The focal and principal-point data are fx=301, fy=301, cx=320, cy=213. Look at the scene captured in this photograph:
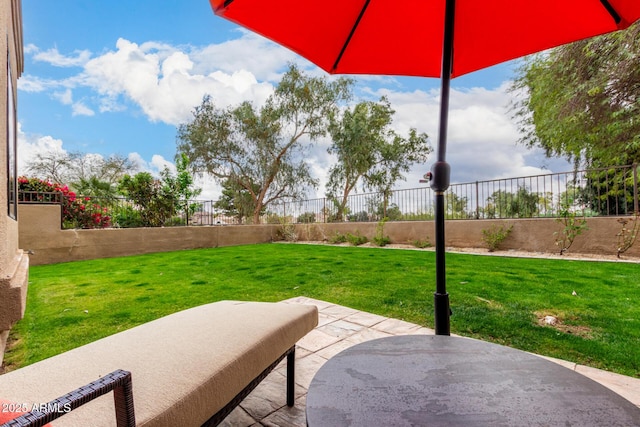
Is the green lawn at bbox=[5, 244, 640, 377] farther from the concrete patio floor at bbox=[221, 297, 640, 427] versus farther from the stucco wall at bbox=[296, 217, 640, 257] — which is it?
the stucco wall at bbox=[296, 217, 640, 257]

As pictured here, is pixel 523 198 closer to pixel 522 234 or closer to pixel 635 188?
pixel 522 234

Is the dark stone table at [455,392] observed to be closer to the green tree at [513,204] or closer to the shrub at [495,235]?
the shrub at [495,235]

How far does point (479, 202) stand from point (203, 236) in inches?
317

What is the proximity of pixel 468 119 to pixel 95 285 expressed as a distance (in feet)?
34.0

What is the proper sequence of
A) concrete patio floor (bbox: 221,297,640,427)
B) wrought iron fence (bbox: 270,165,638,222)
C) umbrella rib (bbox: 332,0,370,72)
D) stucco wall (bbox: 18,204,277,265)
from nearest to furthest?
concrete patio floor (bbox: 221,297,640,427)
umbrella rib (bbox: 332,0,370,72)
stucco wall (bbox: 18,204,277,265)
wrought iron fence (bbox: 270,165,638,222)

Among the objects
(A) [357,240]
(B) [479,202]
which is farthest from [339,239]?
(B) [479,202]

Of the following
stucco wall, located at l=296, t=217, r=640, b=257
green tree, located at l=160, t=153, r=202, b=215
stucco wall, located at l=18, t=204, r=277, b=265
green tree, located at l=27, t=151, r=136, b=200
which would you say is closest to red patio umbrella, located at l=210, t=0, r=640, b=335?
stucco wall, located at l=296, t=217, r=640, b=257

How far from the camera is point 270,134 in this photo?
14703 millimetres

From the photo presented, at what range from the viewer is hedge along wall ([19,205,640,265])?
6188 millimetres

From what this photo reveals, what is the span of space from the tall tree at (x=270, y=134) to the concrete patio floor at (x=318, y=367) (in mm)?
12316

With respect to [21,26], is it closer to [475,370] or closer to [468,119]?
[475,370]

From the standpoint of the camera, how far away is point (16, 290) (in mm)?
1793

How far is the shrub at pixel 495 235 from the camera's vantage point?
23.3ft

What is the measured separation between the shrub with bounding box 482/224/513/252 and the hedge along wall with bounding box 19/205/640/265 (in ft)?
0.35
